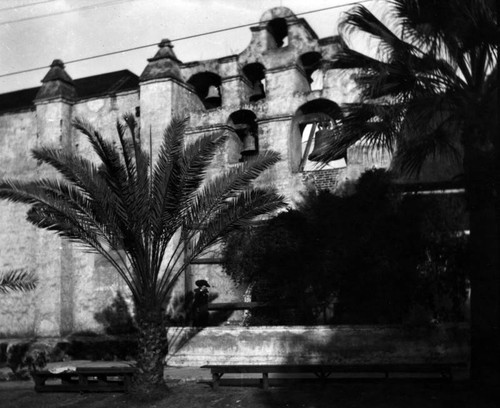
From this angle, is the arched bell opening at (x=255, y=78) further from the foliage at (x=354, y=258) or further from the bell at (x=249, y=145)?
the foliage at (x=354, y=258)

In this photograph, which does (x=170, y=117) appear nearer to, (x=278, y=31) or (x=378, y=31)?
(x=278, y=31)

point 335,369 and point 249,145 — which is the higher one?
point 249,145

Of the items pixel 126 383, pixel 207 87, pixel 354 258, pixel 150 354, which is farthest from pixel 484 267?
pixel 207 87

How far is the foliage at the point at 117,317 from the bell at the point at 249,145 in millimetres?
5907

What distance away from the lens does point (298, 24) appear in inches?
779

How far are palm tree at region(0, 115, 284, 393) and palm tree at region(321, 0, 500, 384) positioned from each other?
2383mm

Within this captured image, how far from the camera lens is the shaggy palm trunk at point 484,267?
1094 centimetres

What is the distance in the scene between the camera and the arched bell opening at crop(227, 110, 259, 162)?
68.1 feet

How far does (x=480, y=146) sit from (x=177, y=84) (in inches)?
450

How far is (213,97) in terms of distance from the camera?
22922mm

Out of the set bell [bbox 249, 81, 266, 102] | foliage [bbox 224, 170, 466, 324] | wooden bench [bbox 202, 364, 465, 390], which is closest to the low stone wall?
foliage [bbox 224, 170, 466, 324]

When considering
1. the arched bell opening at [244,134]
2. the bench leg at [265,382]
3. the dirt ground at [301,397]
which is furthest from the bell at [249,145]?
the bench leg at [265,382]

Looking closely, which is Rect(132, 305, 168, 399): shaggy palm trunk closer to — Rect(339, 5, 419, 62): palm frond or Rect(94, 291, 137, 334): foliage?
Rect(339, 5, 419, 62): palm frond

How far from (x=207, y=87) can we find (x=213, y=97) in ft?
1.52
